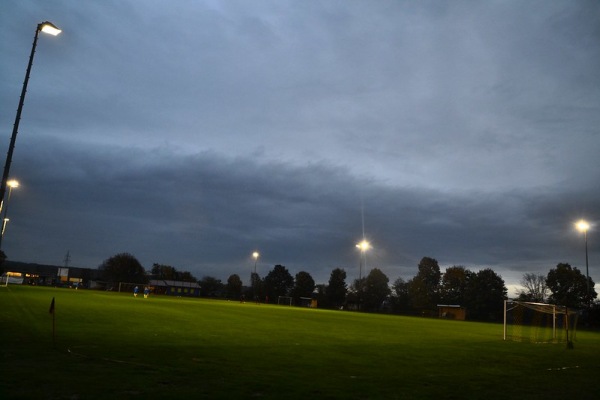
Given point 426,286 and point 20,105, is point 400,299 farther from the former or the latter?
point 20,105

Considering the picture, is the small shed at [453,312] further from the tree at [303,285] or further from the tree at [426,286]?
the tree at [303,285]

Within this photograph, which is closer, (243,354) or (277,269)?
(243,354)

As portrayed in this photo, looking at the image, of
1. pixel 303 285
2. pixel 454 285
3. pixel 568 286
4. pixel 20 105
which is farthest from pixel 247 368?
pixel 303 285

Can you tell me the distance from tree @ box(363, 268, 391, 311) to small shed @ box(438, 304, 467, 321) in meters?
24.6

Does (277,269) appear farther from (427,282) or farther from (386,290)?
(427,282)

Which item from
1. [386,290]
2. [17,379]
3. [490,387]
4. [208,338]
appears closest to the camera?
[17,379]

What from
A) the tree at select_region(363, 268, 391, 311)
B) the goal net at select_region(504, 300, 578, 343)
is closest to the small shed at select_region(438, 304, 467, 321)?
the tree at select_region(363, 268, 391, 311)

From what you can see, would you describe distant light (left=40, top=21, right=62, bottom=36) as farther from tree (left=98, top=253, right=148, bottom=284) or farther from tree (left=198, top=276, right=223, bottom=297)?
tree (left=198, top=276, right=223, bottom=297)

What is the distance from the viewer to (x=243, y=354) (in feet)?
52.7

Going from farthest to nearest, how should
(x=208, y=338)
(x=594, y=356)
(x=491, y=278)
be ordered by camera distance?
(x=491, y=278)
(x=594, y=356)
(x=208, y=338)

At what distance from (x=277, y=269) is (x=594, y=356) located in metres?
143

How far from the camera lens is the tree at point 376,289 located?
430 ft

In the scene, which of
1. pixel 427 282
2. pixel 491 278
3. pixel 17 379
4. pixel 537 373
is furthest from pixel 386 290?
pixel 17 379

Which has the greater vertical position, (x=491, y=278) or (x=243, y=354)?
(x=491, y=278)
